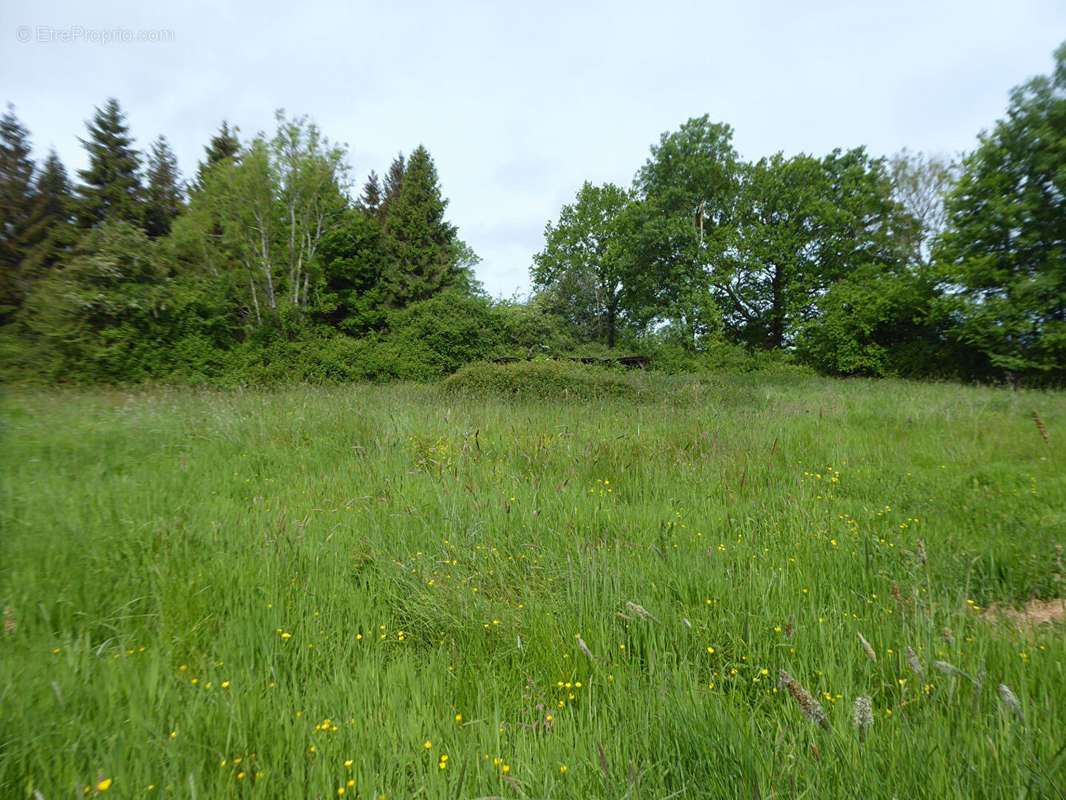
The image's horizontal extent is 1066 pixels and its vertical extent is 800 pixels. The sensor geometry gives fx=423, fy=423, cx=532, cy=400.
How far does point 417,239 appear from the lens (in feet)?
103

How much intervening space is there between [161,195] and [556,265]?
28.4m

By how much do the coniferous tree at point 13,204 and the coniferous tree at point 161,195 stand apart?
11.5 m

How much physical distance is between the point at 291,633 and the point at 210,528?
146cm

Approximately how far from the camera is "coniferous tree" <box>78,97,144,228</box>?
19.6 meters

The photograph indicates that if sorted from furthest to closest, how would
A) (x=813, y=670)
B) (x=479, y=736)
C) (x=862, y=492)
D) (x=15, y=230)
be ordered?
(x=15, y=230)
(x=862, y=492)
(x=813, y=670)
(x=479, y=736)

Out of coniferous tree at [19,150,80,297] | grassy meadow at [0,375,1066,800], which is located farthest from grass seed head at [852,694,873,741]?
coniferous tree at [19,150,80,297]

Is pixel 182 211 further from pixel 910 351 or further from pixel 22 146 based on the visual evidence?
pixel 910 351

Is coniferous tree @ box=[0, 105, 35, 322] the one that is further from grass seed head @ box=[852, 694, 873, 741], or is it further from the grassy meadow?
grass seed head @ box=[852, 694, 873, 741]

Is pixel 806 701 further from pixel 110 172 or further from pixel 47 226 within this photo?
pixel 110 172

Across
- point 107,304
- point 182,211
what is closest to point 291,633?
point 107,304

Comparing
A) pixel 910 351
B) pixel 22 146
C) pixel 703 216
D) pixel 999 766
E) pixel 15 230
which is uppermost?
pixel 703 216

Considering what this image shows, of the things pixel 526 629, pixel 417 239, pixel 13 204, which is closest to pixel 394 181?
pixel 417 239

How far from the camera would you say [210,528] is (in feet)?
9.96

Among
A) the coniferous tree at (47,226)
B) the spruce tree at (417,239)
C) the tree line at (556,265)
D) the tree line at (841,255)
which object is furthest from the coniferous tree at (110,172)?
the tree line at (841,255)
